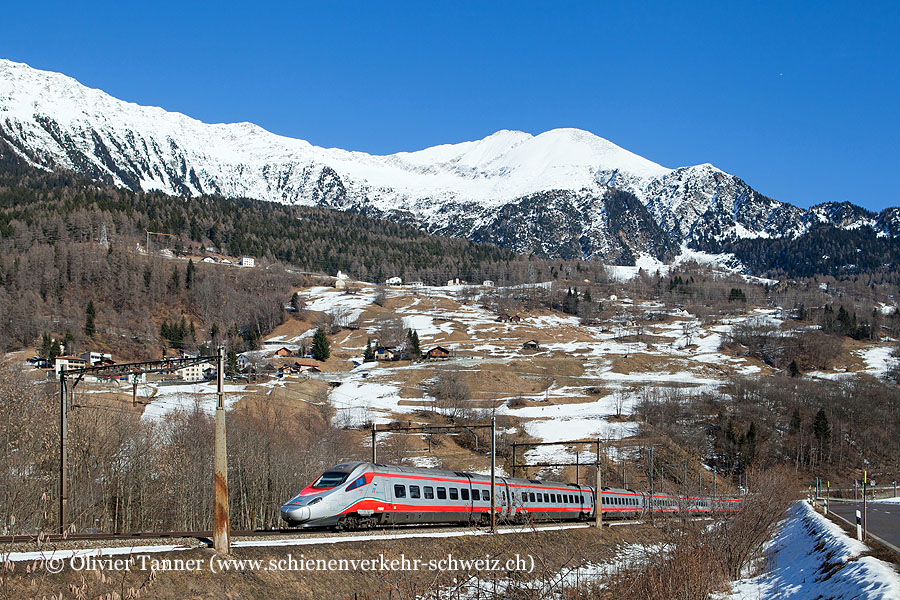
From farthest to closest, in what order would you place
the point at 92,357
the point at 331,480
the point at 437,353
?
the point at 437,353 < the point at 92,357 < the point at 331,480

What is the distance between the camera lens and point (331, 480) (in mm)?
27938

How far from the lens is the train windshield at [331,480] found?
27.7m

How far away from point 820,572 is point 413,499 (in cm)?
1577

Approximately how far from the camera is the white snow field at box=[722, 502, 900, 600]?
2086cm

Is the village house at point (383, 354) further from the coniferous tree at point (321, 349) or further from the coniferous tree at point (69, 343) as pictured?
the coniferous tree at point (69, 343)

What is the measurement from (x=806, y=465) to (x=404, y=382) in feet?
206

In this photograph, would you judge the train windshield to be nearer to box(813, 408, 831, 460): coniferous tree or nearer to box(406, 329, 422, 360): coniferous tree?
box(813, 408, 831, 460): coniferous tree

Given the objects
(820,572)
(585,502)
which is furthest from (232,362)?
(820,572)

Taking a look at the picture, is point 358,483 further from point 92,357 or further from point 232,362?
point 92,357

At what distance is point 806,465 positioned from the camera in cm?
9931

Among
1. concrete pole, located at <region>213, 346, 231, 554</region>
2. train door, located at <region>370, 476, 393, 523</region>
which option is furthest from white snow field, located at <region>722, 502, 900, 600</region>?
concrete pole, located at <region>213, 346, 231, 554</region>

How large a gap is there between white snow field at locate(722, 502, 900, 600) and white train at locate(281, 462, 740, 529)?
3.47 metres

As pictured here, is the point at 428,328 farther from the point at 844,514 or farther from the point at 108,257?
the point at 844,514

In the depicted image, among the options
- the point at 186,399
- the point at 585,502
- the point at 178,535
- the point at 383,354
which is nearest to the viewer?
the point at 178,535
